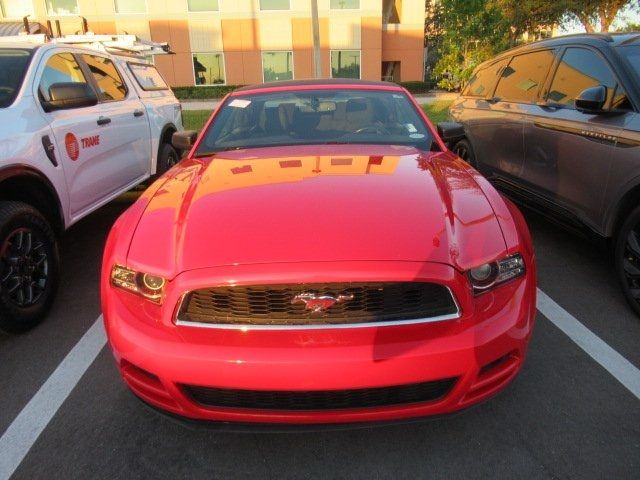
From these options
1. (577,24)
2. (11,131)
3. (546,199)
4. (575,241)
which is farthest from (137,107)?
(577,24)

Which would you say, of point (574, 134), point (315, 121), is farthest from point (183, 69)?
point (574, 134)

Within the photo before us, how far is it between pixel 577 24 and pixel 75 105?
26285 millimetres

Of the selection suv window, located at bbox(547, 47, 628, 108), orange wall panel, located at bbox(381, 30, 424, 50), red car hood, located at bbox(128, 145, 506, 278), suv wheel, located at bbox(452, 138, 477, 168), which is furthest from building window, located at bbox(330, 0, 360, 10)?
red car hood, located at bbox(128, 145, 506, 278)

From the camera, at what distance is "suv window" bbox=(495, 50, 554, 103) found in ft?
15.3

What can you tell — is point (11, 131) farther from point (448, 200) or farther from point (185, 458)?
point (448, 200)

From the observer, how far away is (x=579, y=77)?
405 cm

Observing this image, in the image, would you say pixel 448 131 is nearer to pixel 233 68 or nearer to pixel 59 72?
pixel 59 72

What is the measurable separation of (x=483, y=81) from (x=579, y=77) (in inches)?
80.1

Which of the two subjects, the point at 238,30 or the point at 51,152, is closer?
the point at 51,152

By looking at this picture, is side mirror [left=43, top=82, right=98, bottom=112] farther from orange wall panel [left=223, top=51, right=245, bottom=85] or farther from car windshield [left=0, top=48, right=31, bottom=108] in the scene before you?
orange wall panel [left=223, top=51, right=245, bottom=85]

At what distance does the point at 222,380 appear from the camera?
6.01ft

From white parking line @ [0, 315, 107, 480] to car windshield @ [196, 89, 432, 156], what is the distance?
4.65 feet

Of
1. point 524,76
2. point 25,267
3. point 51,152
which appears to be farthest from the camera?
point 524,76

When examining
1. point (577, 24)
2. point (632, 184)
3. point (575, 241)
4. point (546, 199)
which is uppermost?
point (577, 24)
